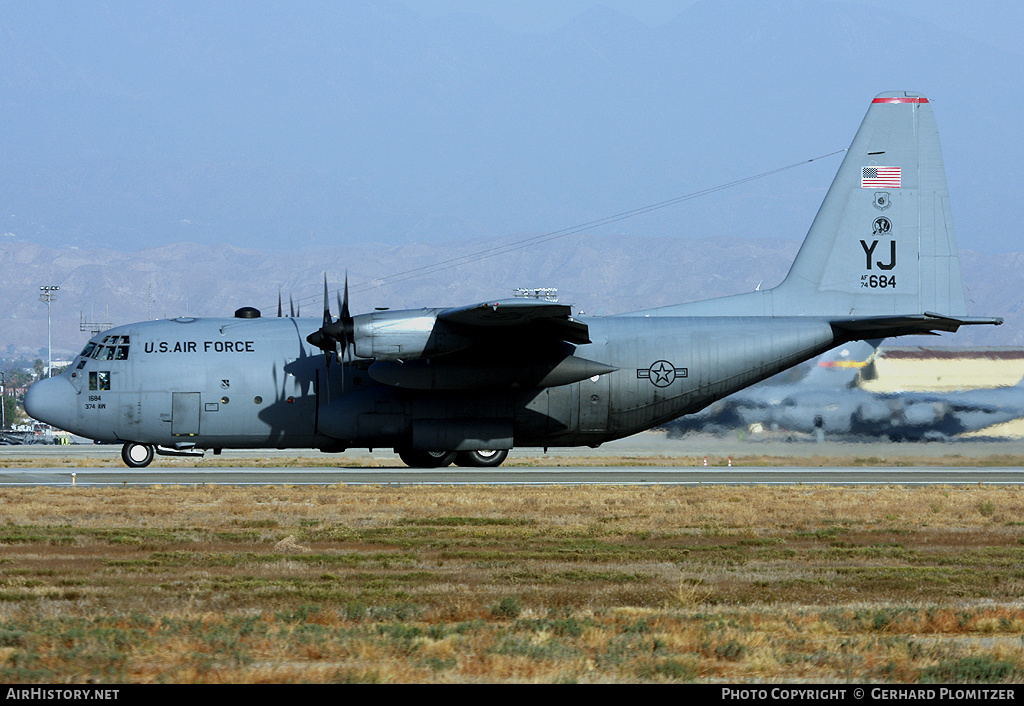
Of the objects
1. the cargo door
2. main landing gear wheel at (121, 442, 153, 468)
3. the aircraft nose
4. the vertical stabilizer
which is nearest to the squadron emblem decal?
the vertical stabilizer

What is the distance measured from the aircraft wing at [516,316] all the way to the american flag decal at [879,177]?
9612 mm

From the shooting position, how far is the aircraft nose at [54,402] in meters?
29.2

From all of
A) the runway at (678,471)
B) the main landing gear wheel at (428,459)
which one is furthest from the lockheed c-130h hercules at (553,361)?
the main landing gear wheel at (428,459)

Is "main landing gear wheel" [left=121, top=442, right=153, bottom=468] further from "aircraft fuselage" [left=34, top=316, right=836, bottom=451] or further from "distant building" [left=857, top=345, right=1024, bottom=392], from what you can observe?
"distant building" [left=857, top=345, right=1024, bottom=392]

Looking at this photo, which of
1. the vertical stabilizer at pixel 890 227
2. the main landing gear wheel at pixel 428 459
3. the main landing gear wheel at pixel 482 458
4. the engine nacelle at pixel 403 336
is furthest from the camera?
the main landing gear wheel at pixel 482 458

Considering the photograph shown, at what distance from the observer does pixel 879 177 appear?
98.8 feet

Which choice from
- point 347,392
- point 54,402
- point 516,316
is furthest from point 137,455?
point 516,316

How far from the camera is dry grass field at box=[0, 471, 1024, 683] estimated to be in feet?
29.2

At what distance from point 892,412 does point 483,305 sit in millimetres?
20664

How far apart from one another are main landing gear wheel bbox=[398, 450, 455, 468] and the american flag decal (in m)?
14.1

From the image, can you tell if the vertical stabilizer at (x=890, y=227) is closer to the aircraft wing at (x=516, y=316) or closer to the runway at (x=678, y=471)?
the runway at (x=678, y=471)

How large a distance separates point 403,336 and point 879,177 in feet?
46.7

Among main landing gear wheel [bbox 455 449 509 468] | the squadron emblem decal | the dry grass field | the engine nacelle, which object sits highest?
the engine nacelle

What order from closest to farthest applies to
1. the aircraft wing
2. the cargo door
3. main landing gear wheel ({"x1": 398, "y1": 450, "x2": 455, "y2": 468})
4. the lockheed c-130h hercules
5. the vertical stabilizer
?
the aircraft wing
the lockheed c-130h hercules
the cargo door
the vertical stabilizer
main landing gear wheel ({"x1": 398, "y1": 450, "x2": 455, "y2": 468})
